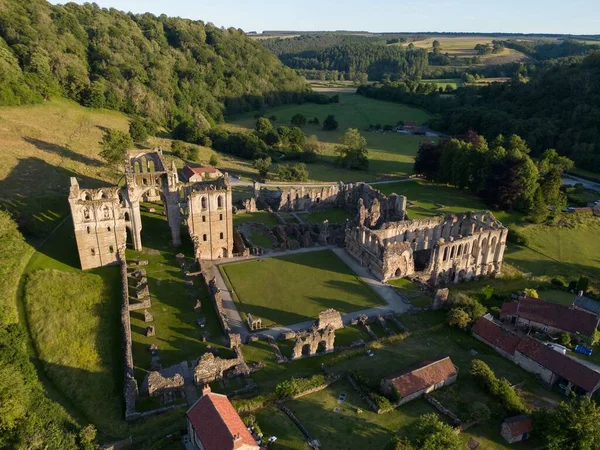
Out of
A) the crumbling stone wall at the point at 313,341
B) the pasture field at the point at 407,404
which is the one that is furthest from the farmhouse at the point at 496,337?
the crumbling stone wall at the point at 313,341

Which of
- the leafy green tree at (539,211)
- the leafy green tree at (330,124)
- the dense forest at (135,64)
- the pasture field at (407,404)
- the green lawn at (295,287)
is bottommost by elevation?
the pasture field at (407,404)

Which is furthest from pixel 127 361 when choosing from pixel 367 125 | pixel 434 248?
pixel 367 125

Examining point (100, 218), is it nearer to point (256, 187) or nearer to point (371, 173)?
point (256, 187)

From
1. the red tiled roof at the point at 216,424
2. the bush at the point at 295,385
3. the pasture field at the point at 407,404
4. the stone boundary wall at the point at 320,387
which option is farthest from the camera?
the stone boundary wall at the point at 320,387

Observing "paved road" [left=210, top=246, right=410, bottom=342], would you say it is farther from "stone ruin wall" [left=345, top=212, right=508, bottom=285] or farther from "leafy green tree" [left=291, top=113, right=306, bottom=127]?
"leafy green tree" [left=291, top=113, right=306, bottom=127]

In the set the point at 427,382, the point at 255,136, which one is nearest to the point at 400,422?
the point at 427,382

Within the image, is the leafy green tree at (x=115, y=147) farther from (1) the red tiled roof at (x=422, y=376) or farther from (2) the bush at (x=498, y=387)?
(2) the bush at (x=498, y=387)
